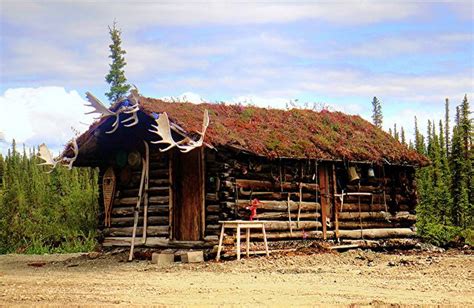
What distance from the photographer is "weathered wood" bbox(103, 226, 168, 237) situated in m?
19.5

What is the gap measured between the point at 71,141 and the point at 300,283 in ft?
30.6

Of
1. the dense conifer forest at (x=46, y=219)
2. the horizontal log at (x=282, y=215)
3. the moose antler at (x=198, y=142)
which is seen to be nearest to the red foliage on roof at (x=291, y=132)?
the moose antler at (x=198, y=142)

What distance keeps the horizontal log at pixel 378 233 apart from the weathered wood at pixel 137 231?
5132 millimetres

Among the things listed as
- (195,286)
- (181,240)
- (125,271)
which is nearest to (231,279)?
(195,286)

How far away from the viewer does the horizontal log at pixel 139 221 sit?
64.1 ft

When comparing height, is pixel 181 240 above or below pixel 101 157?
below

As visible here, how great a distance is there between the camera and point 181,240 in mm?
19219

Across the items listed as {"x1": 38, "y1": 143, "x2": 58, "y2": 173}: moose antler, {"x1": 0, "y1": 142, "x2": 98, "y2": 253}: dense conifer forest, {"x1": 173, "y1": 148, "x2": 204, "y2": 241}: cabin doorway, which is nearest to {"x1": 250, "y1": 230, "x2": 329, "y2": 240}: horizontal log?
{"x1": 173, "y1": 148, "x2": 204, "y2": 241}: cabin doorway

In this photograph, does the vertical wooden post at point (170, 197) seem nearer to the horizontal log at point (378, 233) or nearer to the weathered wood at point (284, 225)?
the weathered wood at point (284, 225)

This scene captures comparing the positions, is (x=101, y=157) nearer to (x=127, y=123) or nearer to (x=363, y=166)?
(x=127, y=123)

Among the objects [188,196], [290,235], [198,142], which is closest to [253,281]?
[198,142]

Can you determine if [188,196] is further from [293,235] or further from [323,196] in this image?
[323,196]

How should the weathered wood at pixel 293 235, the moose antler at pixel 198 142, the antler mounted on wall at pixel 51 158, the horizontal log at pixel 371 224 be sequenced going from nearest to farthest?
the moose antler at pixel 198 142 → the weathered wood at pixel 293 235 → the antler mounted on wall at pixel 51 158 → the horizontal log at pixel 371 224

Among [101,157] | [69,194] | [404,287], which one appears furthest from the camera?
[69,194]
